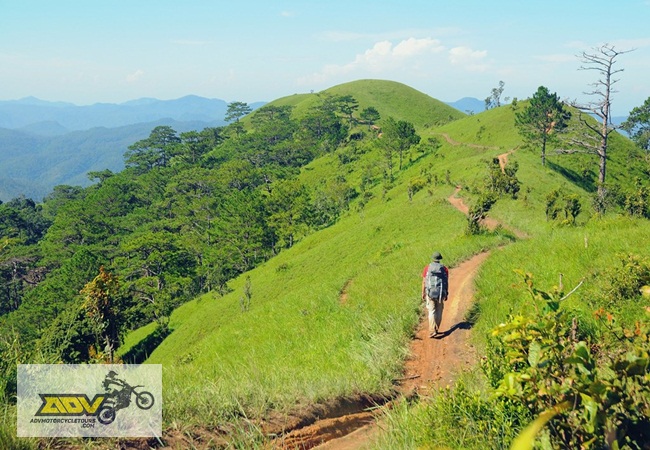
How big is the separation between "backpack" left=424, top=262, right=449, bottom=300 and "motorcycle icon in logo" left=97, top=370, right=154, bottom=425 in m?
6.73

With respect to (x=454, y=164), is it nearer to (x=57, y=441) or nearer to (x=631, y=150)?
(x=631, y=150)

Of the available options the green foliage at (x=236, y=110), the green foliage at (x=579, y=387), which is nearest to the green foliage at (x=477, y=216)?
the green foliage at (x=579, y=387)

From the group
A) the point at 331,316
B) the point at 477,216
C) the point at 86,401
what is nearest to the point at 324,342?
the point at 331,316

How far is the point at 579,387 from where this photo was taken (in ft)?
9.30

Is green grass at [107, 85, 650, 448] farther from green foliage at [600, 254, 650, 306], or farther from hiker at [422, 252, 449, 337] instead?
hiker at [422, 252, 449, 337]

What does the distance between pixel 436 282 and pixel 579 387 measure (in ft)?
24.6

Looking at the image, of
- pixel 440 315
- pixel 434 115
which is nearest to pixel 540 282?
pixel 440 315

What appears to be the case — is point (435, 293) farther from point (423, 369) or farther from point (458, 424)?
point (458, 424)

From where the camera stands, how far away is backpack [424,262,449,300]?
10.1 metres

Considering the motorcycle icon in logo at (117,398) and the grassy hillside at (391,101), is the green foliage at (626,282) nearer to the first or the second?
the motorcycle icon in logo at (117,398)

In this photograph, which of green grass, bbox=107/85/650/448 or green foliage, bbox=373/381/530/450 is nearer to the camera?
green foliage, bbox=373/381/530/450

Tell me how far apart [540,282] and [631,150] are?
75890 mm

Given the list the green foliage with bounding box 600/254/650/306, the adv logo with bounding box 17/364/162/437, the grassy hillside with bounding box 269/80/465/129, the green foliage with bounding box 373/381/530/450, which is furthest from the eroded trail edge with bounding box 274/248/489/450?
the grassy hillside with bounding box 269/80/465/129

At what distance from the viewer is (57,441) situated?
198 inches
